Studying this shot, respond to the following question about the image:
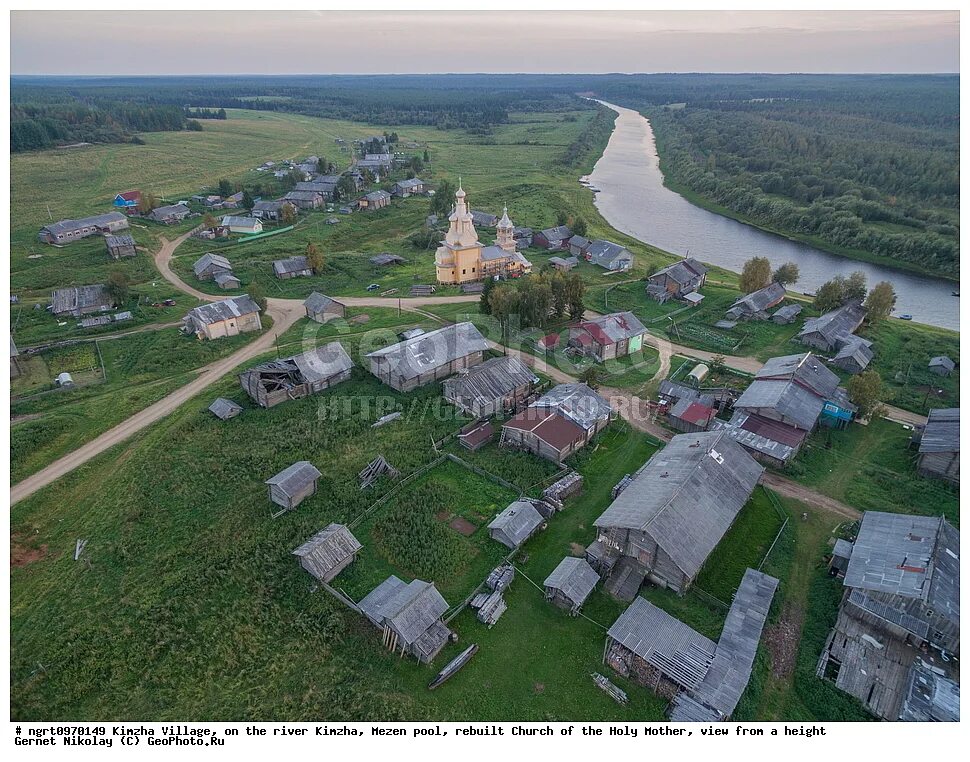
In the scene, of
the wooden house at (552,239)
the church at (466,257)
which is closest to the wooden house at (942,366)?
the church at (466,257)

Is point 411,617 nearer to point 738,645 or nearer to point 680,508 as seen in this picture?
point 738,645

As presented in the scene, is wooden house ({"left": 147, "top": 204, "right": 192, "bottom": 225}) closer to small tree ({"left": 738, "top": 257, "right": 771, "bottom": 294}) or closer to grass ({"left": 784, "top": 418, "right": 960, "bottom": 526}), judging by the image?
small tree ({"left": 738, "top": 257, "right": 771, "bottom": 294})

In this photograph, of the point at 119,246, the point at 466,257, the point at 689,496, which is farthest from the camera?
the point at 119,246

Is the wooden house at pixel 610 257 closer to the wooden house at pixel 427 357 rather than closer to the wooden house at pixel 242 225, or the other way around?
the wooden house at pixel 427 357

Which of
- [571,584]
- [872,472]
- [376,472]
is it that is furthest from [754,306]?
[376,472]

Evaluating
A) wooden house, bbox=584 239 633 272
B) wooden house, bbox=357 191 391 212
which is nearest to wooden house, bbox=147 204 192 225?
wooden house, bbox=357 191 391 212

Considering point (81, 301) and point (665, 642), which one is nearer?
point (665, 642)
